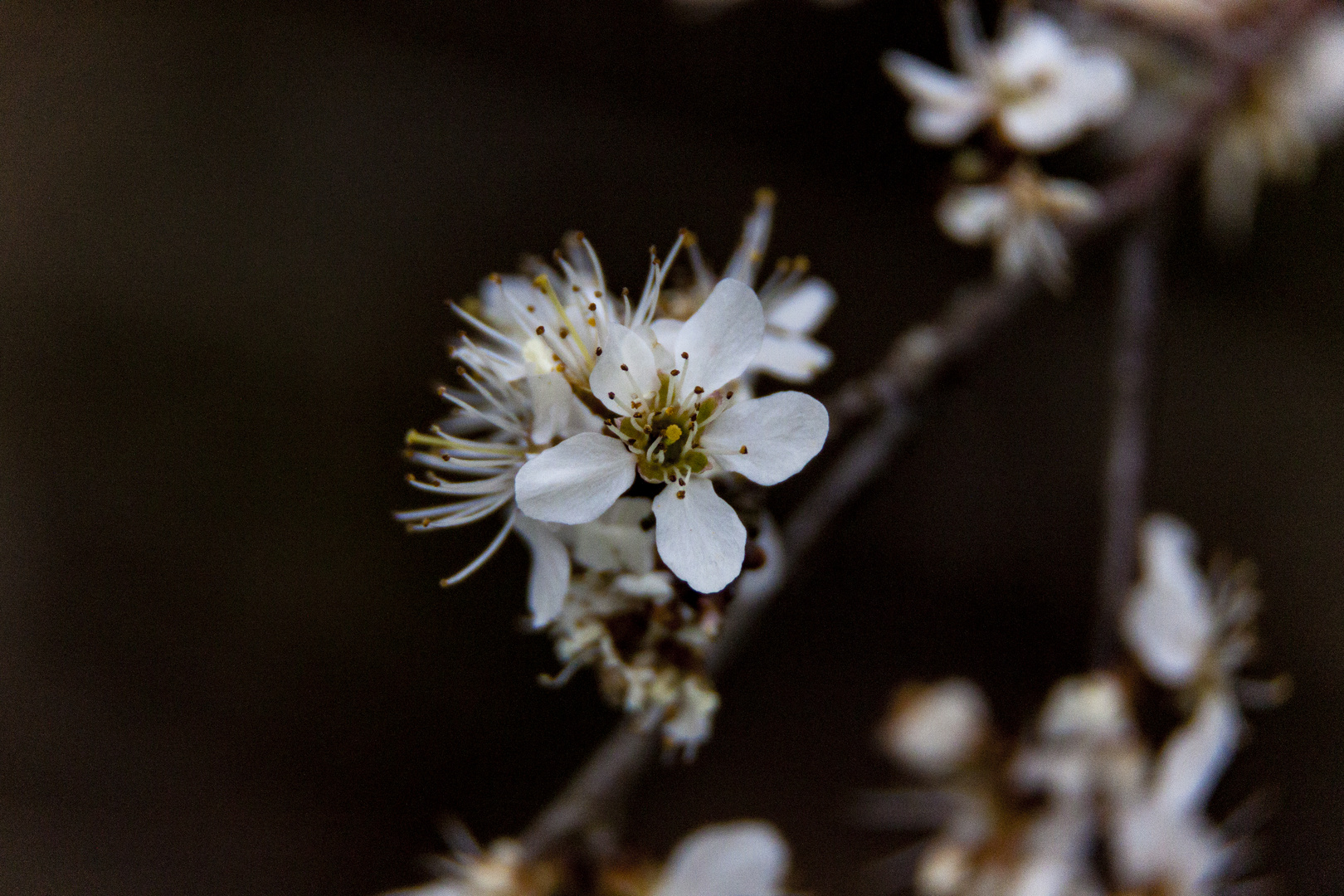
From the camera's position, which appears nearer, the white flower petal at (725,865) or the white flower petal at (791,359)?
the white flower petal at (791,359)

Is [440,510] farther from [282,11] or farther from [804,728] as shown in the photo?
[282,11]

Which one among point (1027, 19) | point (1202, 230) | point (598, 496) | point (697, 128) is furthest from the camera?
point (697, 128)

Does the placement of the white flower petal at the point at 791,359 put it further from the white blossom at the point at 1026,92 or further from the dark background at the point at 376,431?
the dark background at the point at 376,431

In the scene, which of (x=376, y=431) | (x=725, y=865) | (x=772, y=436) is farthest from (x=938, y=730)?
(x=376, y=431)

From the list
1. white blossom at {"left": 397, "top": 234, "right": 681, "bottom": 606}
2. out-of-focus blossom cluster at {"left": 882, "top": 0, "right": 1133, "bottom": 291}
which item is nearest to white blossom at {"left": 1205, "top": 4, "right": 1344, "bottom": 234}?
out-of-focus blossom cluster at {"left": 882, "top": 0, "right": 1133, "bottom": 291}

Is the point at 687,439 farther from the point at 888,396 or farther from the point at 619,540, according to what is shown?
the point at 888,396

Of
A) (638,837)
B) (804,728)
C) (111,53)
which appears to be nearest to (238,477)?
(111,53)

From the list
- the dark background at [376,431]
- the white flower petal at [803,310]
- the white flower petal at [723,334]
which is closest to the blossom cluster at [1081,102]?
the white flower petal at [803,310]
